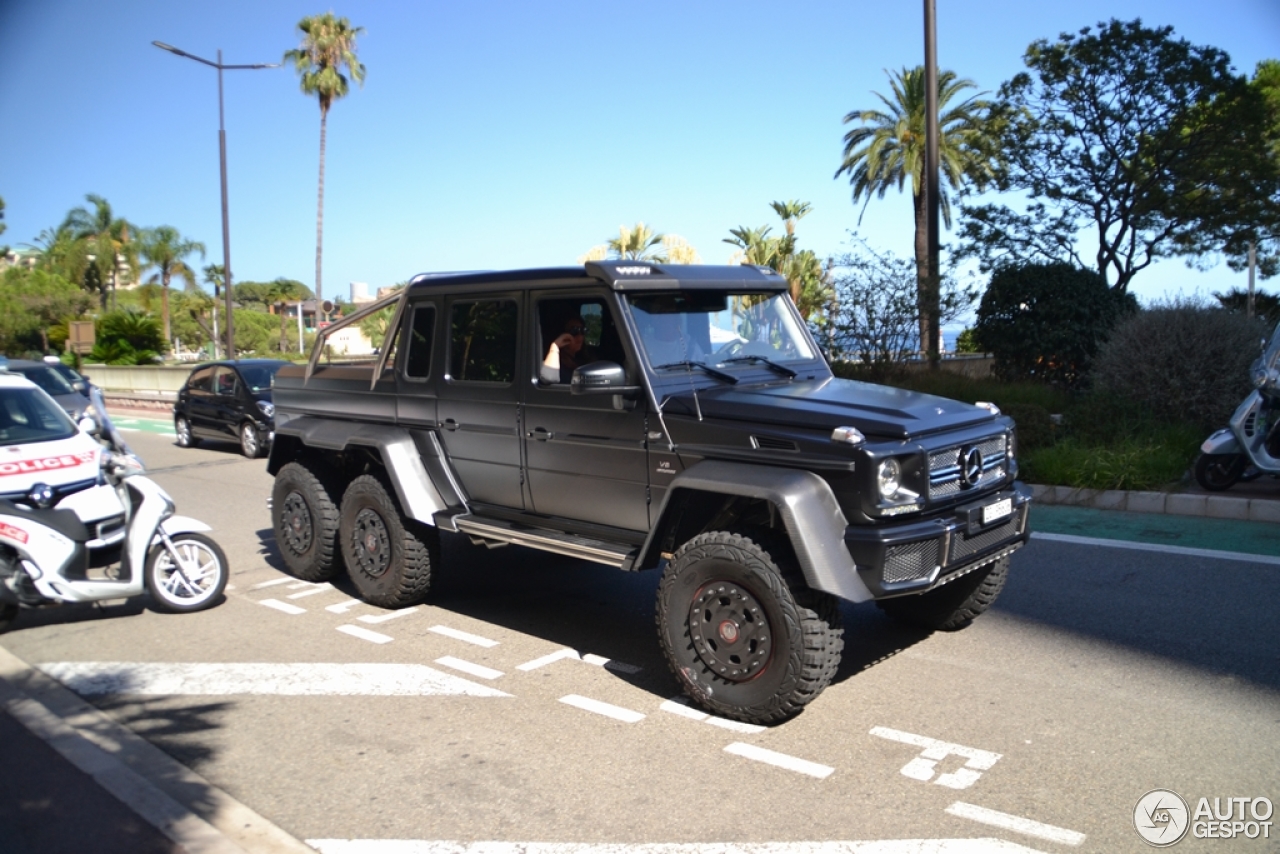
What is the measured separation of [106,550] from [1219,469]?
9292 mm

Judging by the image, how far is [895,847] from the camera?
372cm

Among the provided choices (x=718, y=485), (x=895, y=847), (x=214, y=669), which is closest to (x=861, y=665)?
(x=718, y=485)

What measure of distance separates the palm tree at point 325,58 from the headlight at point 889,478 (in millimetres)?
38309

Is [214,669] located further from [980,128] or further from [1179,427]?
[980,128]

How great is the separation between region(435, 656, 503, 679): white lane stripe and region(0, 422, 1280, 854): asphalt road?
0.02 meters

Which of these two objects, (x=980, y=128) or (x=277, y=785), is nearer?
(x=277, y=785)

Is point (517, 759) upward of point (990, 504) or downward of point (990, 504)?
downward

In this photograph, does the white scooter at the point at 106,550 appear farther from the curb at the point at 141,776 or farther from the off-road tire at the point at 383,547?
the off-road tire at the point at 383,547

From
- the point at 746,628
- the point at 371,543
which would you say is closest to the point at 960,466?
the point at 746,628

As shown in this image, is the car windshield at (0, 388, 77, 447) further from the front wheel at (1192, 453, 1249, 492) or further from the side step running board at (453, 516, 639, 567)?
the front wheel at (1192, 453, 1249, 492)

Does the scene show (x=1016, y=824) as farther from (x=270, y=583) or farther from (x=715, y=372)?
(x=270, y=583)

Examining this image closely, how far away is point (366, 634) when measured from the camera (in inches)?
256

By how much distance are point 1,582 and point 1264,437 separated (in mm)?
9806

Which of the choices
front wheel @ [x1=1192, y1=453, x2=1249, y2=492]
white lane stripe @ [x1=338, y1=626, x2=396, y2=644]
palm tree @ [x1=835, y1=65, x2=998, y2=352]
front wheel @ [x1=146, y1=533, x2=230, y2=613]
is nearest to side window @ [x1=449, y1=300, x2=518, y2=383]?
white lane stripe @ [x1=338, y1=626, x2=396, y2=644]
